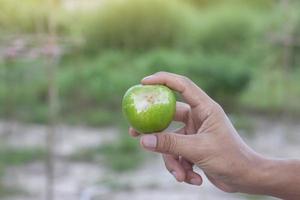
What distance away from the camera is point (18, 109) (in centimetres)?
654

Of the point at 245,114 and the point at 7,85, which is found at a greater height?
the point at 7,85

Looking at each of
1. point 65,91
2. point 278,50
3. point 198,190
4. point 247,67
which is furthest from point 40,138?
point 278,50

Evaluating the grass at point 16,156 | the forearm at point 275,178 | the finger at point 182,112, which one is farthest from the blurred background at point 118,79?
the forearm at point 275,178

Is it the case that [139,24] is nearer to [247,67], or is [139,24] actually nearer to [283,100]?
[247,67]

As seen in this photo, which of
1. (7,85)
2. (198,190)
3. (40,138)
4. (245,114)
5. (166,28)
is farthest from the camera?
(166,28)

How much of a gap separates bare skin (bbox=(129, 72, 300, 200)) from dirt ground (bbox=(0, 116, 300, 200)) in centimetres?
194

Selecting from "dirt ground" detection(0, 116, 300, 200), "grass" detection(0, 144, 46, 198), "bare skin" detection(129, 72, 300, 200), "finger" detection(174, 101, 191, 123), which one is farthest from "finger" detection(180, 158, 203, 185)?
"grass" detection(0, 144, 46, 198)

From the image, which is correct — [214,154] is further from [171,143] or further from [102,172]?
[102,172]

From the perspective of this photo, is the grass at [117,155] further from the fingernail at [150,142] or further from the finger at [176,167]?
the fingernail at [150,142]

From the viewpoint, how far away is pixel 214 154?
1460 millimetres

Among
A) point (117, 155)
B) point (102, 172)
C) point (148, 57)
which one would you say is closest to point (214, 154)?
point (102, 172)

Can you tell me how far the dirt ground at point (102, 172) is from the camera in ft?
14.5

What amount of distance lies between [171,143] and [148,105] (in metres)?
0.14

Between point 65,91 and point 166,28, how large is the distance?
1724 mm
